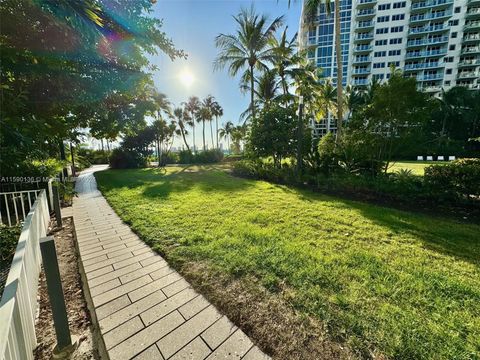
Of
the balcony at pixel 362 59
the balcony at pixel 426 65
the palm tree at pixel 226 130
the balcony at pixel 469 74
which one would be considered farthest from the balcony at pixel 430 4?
the palm tree at pixel 226 130

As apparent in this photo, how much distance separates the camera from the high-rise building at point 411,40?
124ft

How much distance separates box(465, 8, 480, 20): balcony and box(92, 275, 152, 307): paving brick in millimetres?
62055

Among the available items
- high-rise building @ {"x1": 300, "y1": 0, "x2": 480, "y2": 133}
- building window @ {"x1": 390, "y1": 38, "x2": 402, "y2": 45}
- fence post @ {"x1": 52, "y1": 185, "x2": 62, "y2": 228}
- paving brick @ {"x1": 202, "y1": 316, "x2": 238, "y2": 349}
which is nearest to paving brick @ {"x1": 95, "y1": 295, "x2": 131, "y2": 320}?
paving brick @ {"x1": 202, "y1": 316, "x2": 238, "y2": 349}

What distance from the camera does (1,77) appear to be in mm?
3564

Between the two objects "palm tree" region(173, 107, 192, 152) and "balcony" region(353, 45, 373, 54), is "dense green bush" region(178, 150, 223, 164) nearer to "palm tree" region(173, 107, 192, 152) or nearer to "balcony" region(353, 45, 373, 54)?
"palm tree" region(173, 107, 192, 152)

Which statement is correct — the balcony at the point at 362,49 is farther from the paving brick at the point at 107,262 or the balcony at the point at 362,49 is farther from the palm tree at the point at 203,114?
the paving brick at the point at 107,262

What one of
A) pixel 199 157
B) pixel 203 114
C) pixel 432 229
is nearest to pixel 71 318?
pixel 432 229

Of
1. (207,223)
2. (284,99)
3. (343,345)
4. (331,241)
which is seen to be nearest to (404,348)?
(343,345)

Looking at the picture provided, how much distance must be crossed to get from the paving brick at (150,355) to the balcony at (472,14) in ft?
204

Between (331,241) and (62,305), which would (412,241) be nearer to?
(331,241)

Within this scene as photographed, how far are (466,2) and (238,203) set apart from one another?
60.4m

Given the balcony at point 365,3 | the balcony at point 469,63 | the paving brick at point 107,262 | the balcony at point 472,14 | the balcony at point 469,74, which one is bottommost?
the paving brick at point 107,262

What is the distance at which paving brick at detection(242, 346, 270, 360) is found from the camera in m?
1.64

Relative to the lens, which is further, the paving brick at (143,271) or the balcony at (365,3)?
the balcony at (365,3)
